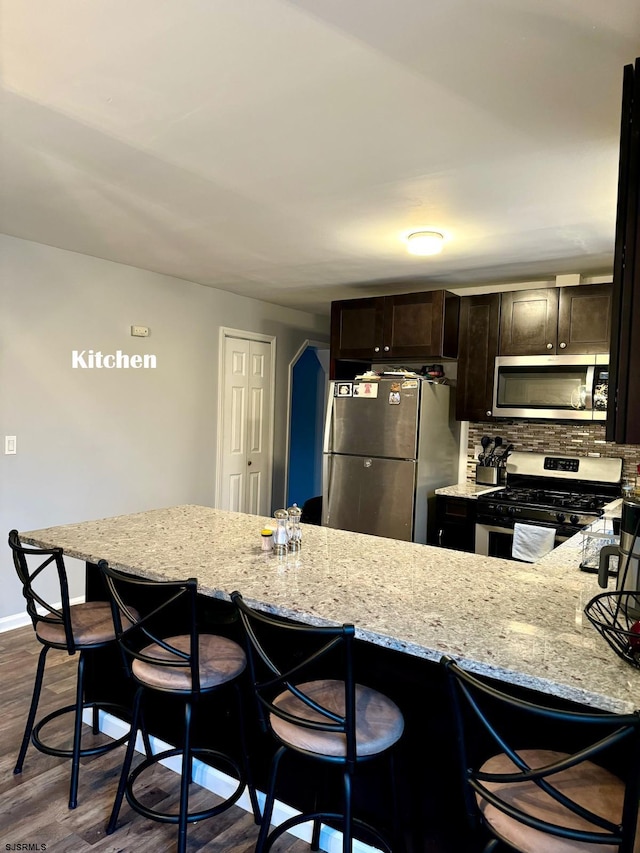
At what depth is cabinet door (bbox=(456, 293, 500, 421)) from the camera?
13.1 feet

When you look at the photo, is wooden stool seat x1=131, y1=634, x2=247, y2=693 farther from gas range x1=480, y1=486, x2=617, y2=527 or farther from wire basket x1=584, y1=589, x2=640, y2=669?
gas range x1=480, y1=486, x2=617, y2=527

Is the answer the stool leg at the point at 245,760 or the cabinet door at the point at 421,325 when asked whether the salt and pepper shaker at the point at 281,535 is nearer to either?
the stool leg at the point at 245,760

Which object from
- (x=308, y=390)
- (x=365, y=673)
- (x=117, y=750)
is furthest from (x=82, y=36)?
(x=308, y=390)

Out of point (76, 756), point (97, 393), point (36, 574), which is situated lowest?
point (76, 756)

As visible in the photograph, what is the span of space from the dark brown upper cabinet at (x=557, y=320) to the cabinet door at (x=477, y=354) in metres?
0.08

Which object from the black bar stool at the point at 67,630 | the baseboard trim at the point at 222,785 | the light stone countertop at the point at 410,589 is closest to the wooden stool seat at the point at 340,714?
the light stone countertop at the point at 410,589

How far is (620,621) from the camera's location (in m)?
1.41

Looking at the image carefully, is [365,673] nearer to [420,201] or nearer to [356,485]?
[420,201]

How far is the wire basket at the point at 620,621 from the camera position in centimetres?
121

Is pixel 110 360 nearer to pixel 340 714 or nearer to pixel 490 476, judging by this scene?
pixel 490 476

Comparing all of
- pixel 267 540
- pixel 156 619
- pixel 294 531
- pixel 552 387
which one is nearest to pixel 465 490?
pixel 552 387

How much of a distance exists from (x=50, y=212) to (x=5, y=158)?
0.67 metres

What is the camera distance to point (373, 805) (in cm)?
166

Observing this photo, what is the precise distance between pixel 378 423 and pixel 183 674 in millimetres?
2617
